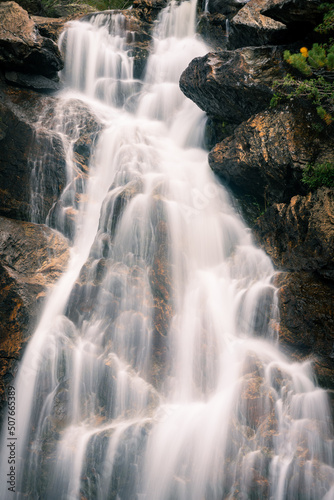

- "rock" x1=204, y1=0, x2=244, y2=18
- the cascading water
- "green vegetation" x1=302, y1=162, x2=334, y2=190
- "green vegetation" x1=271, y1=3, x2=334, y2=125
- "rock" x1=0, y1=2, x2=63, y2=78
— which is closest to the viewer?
the cascading water

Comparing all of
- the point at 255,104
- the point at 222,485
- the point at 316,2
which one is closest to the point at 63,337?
the point at 222,485

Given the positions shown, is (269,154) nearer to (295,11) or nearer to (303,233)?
(303,233)

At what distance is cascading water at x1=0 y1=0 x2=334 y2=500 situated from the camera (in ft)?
16.8

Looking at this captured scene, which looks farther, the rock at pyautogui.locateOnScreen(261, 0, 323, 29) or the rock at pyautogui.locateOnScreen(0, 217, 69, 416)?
the rock at pyautogui.locateOnScreen(0, 217, 69, 416)

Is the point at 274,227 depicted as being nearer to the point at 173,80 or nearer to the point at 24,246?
the point at 24,246

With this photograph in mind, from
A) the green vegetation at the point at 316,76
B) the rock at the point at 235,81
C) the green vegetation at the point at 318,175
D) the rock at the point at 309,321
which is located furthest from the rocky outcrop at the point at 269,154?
the rock at the point at 309,321

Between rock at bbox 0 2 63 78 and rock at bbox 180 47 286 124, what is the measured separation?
5005 millimetres

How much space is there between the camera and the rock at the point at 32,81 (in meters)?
10.7

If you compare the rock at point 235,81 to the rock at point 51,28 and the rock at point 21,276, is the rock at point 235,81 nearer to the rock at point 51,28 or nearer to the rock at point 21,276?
the rock at point 21,276

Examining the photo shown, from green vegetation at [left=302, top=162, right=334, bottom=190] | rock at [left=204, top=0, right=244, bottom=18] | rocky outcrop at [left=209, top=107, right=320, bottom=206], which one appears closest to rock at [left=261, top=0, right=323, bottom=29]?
rocky outcrop at [left=209, top=107, right=320, bottom=206]

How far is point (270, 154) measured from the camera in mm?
7328

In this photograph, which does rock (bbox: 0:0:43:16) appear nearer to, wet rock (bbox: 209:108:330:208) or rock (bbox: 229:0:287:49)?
rock (bbox: 229:0:287:49)

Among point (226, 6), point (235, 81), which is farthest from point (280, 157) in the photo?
point (226, 6)

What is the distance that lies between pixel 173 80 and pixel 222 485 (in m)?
13.3
